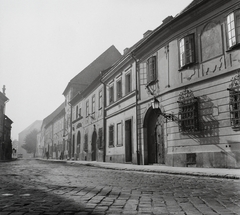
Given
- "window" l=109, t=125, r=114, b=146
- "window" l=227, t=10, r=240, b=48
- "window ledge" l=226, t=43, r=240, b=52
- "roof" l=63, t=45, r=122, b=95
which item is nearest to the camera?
"window ledge" l=226, t=43, r=240, b=52

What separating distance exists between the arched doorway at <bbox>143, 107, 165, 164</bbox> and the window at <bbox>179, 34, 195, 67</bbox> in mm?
3371

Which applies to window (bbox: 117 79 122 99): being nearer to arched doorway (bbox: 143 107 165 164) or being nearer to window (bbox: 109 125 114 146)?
window (bbox: 109 125 114 146)

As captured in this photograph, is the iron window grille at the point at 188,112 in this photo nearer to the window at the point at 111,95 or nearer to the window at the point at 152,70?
the window at the point at 152,70

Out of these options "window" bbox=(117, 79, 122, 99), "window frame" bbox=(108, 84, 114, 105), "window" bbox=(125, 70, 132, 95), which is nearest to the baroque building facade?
"window" bbox=(125, 70, 132, 95)

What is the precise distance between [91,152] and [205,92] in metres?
18.5

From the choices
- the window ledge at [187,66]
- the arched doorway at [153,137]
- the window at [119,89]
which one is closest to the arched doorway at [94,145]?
the window at [119,89]

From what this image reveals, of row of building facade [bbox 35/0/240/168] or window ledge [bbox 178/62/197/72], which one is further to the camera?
window ledge [bbox 178/62/197/72]

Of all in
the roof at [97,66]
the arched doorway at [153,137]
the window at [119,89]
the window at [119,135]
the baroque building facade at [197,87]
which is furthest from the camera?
the roof at [97,66]

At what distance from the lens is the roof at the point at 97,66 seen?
36.7m

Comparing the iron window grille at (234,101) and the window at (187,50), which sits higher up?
the window at (187,50)

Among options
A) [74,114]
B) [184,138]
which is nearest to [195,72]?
[184,138]

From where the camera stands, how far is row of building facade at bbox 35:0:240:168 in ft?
39.9

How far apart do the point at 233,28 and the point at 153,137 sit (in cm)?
791

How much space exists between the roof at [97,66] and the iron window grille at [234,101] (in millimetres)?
25345
